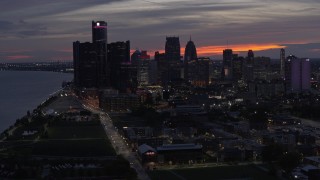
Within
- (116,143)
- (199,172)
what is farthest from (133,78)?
(199,172)

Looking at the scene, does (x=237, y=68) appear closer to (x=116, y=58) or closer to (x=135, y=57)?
(x=135, y=57)

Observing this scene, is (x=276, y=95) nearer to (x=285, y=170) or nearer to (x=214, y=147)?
(x=214, y=147)

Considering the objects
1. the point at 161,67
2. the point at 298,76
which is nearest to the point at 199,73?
the point at 161,67

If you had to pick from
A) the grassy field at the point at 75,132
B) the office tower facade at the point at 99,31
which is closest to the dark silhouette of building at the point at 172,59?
the office tower facade at the point at 99,31

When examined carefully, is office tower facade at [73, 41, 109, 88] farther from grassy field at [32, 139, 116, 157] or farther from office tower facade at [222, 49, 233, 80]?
grassy field at [32, 139, 116, 157]

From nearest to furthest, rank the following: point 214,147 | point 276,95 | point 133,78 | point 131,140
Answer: point 214,147 < point 131,140 < point 276,95 < point 133,78
